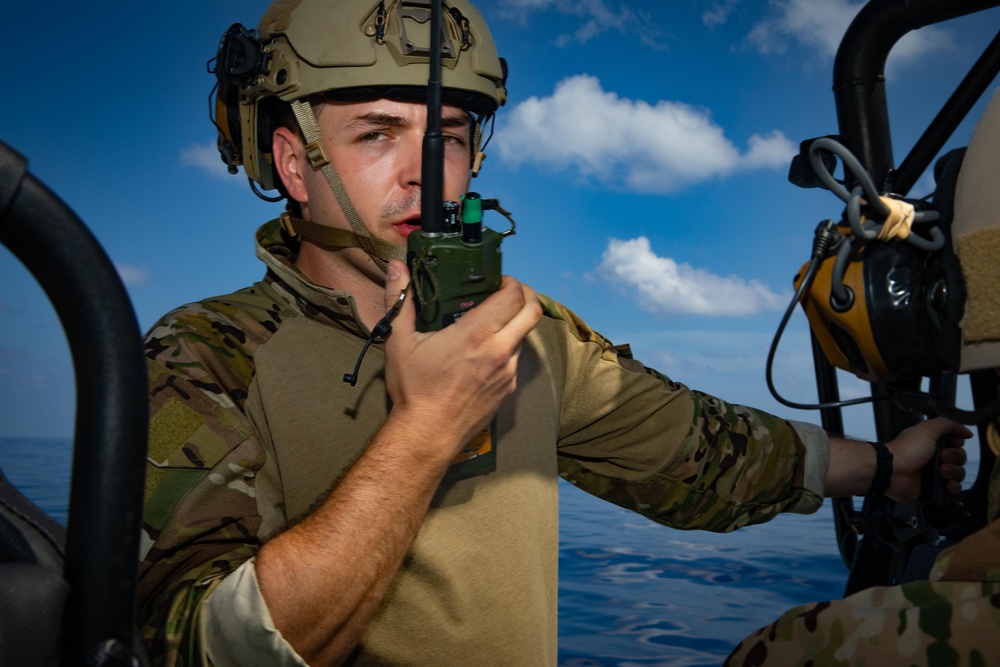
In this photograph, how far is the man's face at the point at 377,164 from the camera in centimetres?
210

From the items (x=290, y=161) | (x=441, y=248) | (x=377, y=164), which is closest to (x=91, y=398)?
(x=441, y=248)

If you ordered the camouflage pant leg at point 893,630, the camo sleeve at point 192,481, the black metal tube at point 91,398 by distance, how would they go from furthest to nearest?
1. the camo sleeve at point 192,481
2. the camouflage pant leg at point 893,630
3. the black metal tube at point 91,398

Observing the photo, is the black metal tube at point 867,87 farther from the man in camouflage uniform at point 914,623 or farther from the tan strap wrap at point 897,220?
the man in camouflage uniform at point 914,623

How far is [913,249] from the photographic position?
1.60m

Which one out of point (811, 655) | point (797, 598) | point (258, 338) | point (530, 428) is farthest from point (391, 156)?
point (797, 598)

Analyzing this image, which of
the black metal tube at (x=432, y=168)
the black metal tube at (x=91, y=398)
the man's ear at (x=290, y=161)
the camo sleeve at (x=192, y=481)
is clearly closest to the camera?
the black metal tube at (x=91, y=398)

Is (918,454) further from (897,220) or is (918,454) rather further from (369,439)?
(369,439)

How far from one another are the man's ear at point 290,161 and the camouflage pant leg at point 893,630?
157cm

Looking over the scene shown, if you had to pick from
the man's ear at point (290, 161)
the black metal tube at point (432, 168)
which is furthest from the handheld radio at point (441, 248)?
the man's ear at point (290, 161)

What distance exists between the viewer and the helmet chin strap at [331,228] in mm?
2080

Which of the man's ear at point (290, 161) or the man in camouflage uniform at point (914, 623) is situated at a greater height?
the man's ear at point (290, 161)

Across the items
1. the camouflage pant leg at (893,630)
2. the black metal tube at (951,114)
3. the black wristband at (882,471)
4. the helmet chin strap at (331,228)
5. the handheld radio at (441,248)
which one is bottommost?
the camouflage pant leg at (893,630)

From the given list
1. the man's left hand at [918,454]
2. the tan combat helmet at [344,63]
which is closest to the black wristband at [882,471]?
the man's left hand at [918,454]

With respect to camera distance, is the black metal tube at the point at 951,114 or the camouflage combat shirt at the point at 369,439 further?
the black metal tube at the point at 951,114
